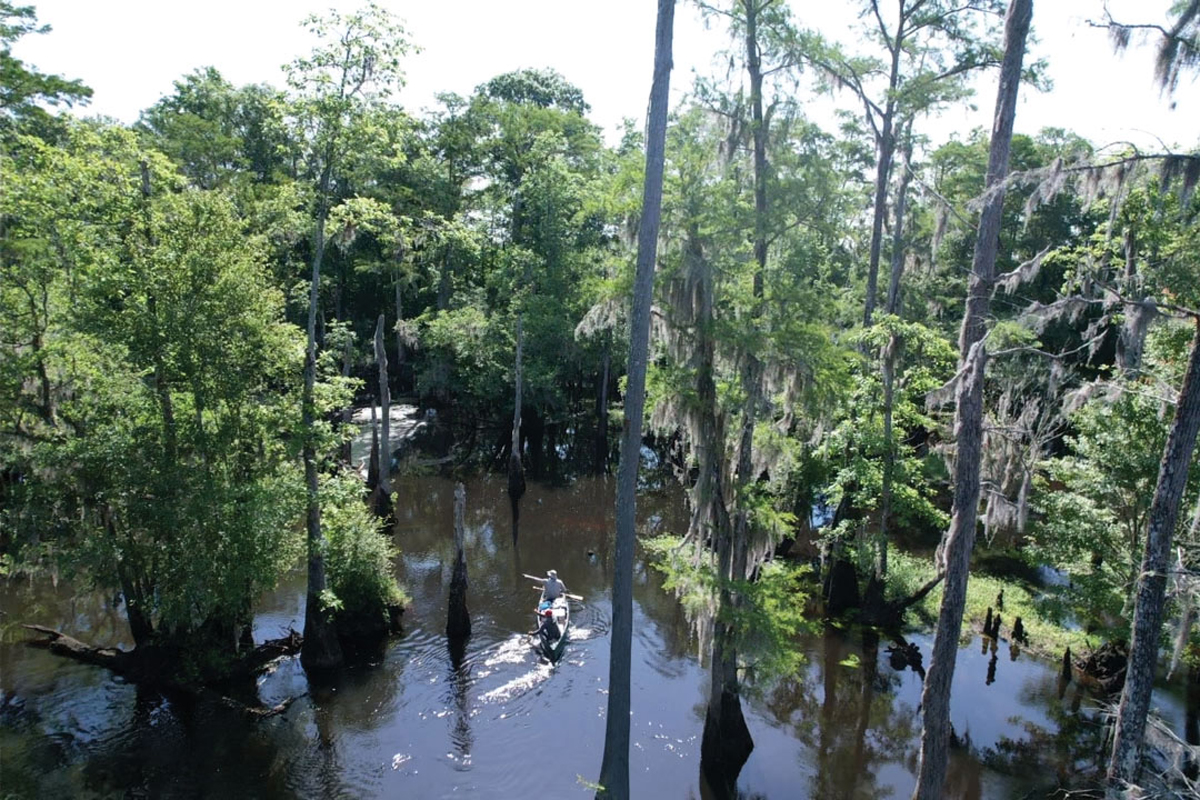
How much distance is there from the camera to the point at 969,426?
7840 millimetres

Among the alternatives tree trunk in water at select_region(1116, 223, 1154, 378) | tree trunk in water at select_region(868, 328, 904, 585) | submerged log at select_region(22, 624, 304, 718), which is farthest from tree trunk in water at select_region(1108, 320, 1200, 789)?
submerged log at select_region(22, 624, 304, 718)

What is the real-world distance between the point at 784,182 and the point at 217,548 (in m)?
10.1

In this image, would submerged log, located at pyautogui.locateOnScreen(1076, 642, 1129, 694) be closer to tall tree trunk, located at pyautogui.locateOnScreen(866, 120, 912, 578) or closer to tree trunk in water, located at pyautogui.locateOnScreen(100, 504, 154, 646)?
tall tree trunk, located at pyautogui.locateOnScreen(866, 120, 912, 578)

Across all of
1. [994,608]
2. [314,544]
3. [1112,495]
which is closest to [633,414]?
[314,544]

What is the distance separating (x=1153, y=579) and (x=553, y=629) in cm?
959

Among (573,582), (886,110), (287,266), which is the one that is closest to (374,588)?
(573,582)

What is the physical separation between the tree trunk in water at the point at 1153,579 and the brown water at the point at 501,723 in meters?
3.21

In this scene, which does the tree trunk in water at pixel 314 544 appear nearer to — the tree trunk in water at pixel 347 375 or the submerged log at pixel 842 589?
the tree trunk in water at pixel 347 375

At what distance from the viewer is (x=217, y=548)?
34.1 feet

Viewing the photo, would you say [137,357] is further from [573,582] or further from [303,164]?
[573,582]

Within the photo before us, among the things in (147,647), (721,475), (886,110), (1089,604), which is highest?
(886,110)

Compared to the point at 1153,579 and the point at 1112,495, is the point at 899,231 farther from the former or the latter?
the point at 1153,579

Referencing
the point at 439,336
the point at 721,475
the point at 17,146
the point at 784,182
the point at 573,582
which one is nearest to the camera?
the point at 721,475

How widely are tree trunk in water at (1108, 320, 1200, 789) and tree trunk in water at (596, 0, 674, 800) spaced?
16.5 feet
